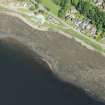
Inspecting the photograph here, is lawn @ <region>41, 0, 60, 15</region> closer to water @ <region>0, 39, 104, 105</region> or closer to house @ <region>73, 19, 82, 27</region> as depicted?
house @ <region>73, 19, 82, 27</region>

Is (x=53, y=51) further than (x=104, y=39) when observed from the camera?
No

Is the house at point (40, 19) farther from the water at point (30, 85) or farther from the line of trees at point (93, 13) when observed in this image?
the water at point (30, 85)

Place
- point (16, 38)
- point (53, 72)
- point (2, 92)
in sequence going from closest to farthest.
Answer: point (2, 92) → point (53, 72) → point (16, 38)

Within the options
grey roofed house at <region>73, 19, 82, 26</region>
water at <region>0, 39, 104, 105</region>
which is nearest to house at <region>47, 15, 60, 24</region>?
grey roofed house at <region>73, 19, 82, 26</region>

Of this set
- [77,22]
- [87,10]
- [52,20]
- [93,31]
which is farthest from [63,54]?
[87,10]

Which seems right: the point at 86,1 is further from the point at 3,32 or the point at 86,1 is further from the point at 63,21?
the point at 3,32

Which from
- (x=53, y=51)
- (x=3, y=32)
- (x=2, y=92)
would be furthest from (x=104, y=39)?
(x=2, y=92)

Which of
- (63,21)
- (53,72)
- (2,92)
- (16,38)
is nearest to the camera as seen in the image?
(2,92)

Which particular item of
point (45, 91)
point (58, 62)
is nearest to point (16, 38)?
point (58, 62)
